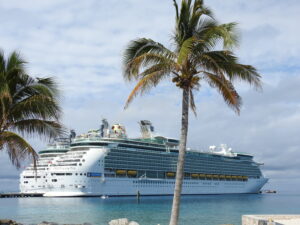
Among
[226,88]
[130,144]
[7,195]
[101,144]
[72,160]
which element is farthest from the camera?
[7,195]

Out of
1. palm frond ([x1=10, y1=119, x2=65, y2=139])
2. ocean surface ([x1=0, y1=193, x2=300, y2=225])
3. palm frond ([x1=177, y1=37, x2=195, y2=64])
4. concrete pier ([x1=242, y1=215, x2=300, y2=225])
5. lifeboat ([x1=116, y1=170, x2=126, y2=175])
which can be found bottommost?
ocean surface ([x1=0, y1=193, x2=300, y2=225])

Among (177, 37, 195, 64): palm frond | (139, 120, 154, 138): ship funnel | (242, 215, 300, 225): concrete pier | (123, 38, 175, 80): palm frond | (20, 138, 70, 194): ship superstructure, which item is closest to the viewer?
(177, 37, 195, 64): palm frond

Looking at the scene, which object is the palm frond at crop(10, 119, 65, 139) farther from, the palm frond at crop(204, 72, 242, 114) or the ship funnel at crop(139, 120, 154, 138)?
the ship funnel at crop(139, 120, 154, 138)

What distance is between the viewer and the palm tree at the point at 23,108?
11383mm

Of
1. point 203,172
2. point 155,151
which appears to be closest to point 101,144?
point 155,151

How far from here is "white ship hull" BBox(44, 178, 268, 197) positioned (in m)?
78.2

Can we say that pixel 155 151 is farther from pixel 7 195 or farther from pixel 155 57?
pixel 155 57

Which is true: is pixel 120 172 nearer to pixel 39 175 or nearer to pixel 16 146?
pixel 39 175

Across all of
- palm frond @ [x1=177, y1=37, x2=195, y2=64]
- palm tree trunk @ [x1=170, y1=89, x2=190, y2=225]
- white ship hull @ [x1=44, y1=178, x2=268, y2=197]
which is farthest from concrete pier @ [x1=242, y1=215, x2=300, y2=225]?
white ship hull @ [x1=44, y1=178, x2=268, y2=197]

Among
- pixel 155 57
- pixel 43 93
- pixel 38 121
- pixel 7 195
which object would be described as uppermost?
pixel 155 57

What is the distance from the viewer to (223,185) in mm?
108938

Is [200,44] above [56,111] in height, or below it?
above

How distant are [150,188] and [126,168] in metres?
6.73

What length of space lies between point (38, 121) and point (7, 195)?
9798 centimetres
